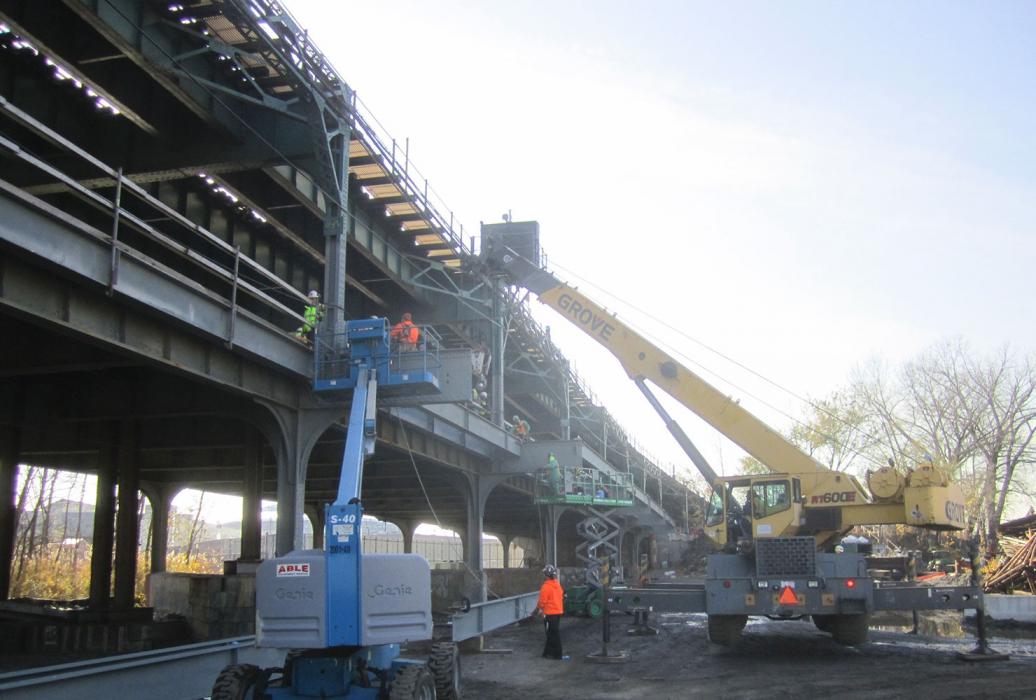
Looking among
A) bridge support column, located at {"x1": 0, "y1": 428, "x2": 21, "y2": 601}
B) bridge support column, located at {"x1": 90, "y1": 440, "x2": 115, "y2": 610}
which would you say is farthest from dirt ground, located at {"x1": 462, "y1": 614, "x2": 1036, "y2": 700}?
bridge support column, located at {"x1": 0, "y1": 428, "x2": 21, "y2": 601}

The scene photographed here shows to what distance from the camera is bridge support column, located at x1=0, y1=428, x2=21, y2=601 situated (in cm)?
2247

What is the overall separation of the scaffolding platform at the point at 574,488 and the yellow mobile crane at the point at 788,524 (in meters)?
10.1

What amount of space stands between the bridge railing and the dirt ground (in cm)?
760

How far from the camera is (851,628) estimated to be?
17.7 metres

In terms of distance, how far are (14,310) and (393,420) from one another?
11.0 meters

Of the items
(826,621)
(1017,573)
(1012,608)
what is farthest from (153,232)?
(1017,573)

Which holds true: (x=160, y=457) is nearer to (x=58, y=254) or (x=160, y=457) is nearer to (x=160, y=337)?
(x=160, y=337)

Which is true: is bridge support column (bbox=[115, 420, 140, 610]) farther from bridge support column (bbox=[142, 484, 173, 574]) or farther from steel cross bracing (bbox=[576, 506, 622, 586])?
steel cross bracing (bbox=[576, 506, 622, 586])

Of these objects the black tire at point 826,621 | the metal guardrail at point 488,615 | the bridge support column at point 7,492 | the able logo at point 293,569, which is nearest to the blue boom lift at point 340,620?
the able logo at point 293,569

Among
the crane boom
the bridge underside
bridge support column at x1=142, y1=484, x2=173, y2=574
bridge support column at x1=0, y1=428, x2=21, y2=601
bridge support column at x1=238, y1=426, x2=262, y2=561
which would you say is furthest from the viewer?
bridge support column at x1=142, y1=484, x2=173, y2=574

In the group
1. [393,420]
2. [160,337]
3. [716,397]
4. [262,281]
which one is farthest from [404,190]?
[160,337]

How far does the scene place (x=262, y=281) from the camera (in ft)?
81.7

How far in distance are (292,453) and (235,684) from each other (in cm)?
851

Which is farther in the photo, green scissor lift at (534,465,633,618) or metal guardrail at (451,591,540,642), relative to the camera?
green scissor lift at (534,465,633,618)
